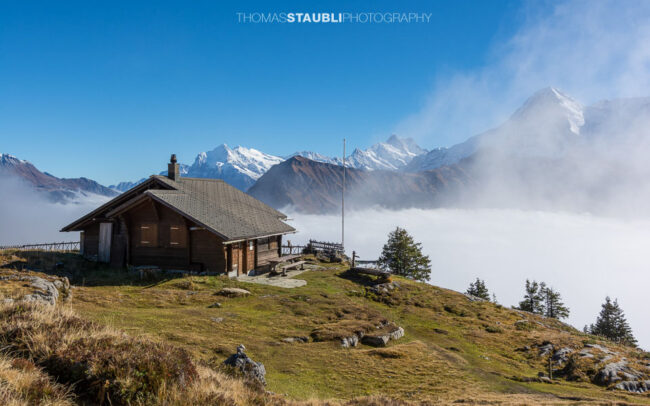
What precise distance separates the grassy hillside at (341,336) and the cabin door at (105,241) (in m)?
1.63

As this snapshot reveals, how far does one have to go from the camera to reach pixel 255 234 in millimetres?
27750

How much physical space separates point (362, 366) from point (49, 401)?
929cm

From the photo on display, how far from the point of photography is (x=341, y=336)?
48.6 feet

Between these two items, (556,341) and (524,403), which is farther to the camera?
(556,341)

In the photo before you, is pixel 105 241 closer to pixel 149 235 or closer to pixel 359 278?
pixel 149 235

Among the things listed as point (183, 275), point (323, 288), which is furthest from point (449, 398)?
point (183, 275)

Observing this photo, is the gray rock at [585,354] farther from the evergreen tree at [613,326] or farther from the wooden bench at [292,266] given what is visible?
the evergreen tree at [613,326]

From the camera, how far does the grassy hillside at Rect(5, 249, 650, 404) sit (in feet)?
35.6

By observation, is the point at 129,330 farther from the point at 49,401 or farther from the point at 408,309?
the point at 408,309

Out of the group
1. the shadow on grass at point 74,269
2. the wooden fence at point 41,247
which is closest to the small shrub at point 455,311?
the shadow on grass at point 74,269

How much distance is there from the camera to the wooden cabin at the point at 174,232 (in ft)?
83.1

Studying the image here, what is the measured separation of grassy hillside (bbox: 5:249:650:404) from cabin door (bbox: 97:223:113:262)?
1628mm

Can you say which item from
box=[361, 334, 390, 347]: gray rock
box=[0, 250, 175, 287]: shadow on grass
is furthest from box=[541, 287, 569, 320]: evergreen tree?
box=[0, 250, 175, 287]: shadow on grass

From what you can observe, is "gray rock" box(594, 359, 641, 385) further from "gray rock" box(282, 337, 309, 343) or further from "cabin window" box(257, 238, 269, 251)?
"cabin window" box(257, 238, 269, 251)
